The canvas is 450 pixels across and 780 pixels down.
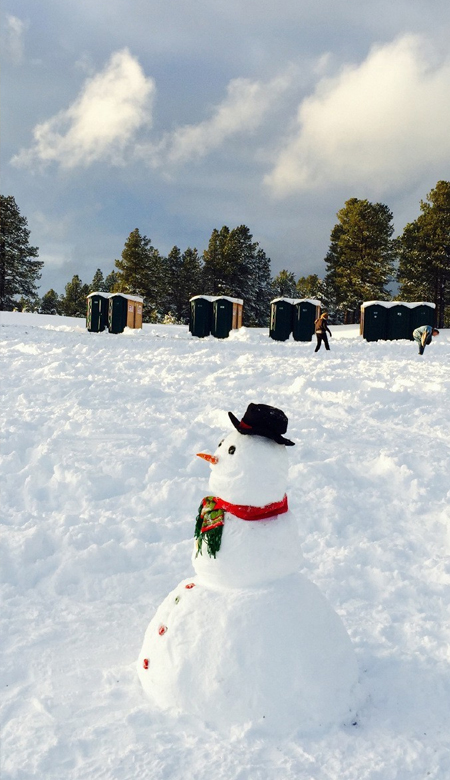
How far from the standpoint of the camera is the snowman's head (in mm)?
2770

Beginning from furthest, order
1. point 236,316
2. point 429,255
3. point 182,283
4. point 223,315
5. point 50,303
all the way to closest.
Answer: point 50,303, point 182,283, point 429,255, point 236,316, point 223,315

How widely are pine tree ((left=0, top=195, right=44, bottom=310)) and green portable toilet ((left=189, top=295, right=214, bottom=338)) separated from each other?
70.5 feet

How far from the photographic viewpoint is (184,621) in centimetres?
279

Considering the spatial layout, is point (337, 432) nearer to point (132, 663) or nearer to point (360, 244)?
point (132, 663)

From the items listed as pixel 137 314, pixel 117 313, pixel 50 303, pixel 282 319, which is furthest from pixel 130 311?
pixel 50 303

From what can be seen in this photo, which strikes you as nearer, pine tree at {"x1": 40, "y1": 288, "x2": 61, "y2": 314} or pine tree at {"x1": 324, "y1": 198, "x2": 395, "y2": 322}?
pine tree at {"x1": 324, "y1": 198, "x2": 395, "y2": 322}

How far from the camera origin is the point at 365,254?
38.2 m

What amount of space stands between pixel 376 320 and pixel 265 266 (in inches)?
1060

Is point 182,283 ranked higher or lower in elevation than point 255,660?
higher

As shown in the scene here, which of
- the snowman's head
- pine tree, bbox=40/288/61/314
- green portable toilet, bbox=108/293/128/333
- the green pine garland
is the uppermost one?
pine tree, bbox=40/288/61/314

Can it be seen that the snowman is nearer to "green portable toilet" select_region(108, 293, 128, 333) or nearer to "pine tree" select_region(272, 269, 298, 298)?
"green portable toilet" select_region(108, 293, 128, 333)

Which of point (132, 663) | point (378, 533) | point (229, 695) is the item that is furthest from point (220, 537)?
point (378, 533)

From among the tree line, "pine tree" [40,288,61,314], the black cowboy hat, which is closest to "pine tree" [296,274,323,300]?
the tree line

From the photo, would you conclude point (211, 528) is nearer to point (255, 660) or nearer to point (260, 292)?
point (255, 660)
